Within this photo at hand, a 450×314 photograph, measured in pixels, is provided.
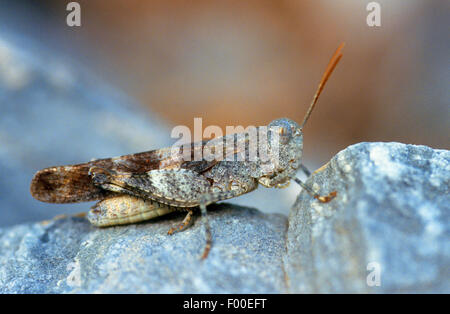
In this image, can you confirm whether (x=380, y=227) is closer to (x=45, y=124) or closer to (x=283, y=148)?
(x=283, y=148)

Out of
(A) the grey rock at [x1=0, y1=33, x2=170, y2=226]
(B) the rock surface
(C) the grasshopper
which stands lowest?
(B) the rock surface

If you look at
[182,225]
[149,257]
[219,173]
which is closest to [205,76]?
[219,173]

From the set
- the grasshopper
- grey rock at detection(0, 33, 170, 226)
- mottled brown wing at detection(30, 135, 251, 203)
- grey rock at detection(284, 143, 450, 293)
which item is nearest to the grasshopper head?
the grasshopper

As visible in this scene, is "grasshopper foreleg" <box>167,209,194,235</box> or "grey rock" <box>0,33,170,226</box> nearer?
"grasshopper foreleg" <box>167,209,194,235</box>

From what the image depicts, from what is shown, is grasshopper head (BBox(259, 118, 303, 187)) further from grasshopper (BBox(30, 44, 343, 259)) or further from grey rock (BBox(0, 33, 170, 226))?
grey rock (BBox(0, 33, 170, 226))

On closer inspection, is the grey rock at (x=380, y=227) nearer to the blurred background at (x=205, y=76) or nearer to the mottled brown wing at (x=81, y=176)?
the mottled brown wing at (x=81, y=176)

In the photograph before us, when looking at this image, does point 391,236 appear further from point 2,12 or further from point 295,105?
point 2,12

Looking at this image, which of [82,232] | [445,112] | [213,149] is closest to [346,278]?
[213,149]
